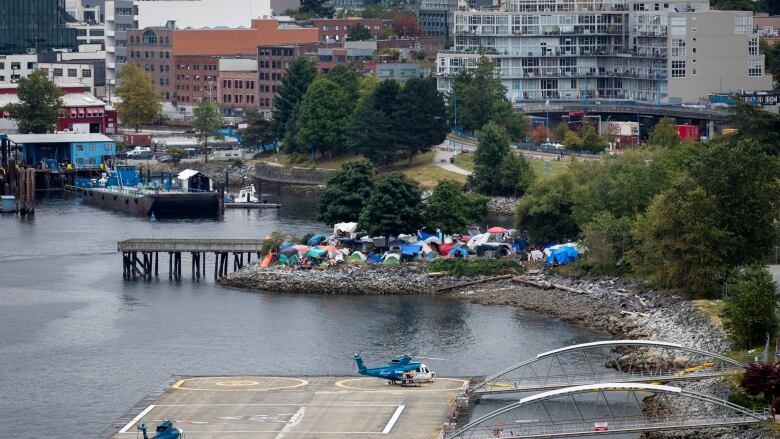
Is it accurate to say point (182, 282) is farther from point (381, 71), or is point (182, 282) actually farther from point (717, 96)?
point (381, 71)

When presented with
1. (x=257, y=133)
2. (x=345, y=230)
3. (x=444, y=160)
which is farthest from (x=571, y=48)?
(x=345, y=230)

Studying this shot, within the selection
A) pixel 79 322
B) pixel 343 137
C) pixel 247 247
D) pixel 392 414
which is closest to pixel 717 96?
pixel 343 137

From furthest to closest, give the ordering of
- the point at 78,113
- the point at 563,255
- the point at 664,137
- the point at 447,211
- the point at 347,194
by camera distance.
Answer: the point at 78,113 → the point at 664,137 → the point at 347,194 → the point at 447,211 → the point at 563,255

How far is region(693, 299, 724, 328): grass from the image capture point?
2990 inches

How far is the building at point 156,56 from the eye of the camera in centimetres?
19525

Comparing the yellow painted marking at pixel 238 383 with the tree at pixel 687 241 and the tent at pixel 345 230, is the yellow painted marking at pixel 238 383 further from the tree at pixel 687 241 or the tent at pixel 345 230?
the tent at pixel 345 230

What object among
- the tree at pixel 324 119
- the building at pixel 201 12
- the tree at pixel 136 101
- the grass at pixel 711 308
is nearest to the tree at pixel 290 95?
the tree at pixel 324 119

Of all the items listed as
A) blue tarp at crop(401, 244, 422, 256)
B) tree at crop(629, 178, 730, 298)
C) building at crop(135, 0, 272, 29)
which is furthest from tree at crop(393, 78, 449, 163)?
building at crop(135, 0, 272, 29)

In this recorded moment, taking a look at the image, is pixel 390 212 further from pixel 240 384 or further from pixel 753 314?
pixel 753 314

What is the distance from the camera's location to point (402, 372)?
6888 cm

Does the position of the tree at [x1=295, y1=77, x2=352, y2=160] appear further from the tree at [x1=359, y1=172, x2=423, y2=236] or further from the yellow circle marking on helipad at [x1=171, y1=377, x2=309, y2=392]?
the yellow circle marking on helipad at [x1=171, y1=377, x2=309, y2=392]

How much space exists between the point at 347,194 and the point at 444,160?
138 feet

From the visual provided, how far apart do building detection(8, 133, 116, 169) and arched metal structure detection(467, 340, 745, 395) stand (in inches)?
3175

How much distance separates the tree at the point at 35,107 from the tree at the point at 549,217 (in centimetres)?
6790
